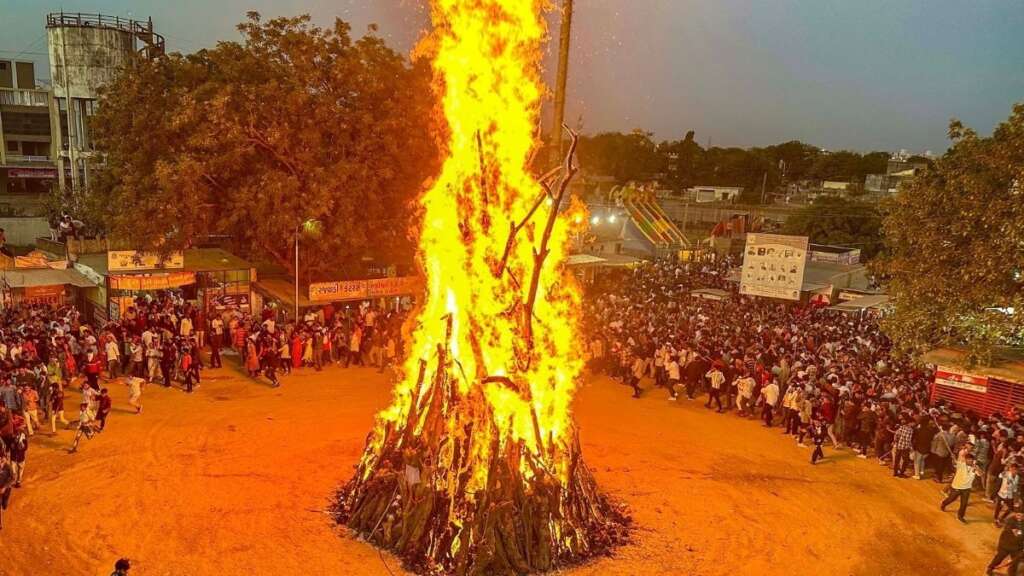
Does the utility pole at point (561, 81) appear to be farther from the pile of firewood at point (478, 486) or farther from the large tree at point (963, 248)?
the large tree at point (963, 248)

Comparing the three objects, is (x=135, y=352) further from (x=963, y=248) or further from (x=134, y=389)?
(x=963, y=248)

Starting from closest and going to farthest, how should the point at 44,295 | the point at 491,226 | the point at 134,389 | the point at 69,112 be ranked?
1. the point at 491,226
2. the point at 134,389
3. the point at 44,295
4. the point at 69,112

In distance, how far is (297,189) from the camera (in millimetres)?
22859

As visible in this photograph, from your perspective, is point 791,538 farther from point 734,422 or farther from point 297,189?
point 297,189

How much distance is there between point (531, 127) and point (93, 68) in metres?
42.0

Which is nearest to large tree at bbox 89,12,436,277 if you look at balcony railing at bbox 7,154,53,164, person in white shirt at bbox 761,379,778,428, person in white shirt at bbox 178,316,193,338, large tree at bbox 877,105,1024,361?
person in white shirt at bbox 178,316,193,338

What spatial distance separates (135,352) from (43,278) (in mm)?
8440

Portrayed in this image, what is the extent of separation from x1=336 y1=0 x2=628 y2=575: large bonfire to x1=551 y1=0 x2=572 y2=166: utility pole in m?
0.60

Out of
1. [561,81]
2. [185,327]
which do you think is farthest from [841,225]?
[185,327]

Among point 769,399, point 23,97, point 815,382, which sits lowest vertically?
point 769,399

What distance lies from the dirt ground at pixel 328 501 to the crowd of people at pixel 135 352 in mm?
714

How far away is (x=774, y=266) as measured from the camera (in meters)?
29.3

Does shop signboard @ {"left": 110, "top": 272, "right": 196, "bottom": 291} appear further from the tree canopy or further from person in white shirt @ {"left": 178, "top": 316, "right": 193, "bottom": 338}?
the tree canopy

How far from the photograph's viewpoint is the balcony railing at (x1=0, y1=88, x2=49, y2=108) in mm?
45125
